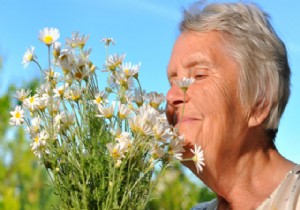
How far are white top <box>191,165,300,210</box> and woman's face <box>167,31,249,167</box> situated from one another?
0.56 ft

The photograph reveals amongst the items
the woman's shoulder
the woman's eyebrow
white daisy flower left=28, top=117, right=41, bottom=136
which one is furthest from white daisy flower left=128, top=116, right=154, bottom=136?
the woman's shoulder

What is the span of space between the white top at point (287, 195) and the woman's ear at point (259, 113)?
17 cm

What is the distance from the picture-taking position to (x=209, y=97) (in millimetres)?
1717

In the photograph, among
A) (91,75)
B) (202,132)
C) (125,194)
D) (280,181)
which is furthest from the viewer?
(280,181)

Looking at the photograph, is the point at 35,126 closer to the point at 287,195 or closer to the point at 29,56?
the point at 29,56

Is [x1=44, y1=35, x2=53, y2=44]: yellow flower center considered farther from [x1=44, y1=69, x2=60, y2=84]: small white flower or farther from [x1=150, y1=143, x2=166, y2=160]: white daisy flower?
[x1=150, y1=143, x2=166, y2=160]: white daisy flower

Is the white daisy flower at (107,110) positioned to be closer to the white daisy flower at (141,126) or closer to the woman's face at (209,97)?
the white daisy flower at (141,126)

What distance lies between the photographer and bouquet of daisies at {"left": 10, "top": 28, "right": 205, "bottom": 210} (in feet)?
4.20

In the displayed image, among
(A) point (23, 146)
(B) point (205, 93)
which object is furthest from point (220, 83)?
(A) point (23, 146)

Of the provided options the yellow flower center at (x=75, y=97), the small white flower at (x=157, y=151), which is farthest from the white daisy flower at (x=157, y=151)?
the yellow flower center at (x=75, y=97)

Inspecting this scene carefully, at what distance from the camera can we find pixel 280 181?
1800 mm

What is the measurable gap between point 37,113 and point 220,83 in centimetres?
57

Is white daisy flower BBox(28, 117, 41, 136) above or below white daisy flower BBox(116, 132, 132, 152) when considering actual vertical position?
above

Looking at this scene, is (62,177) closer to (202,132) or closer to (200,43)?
(202,132)
